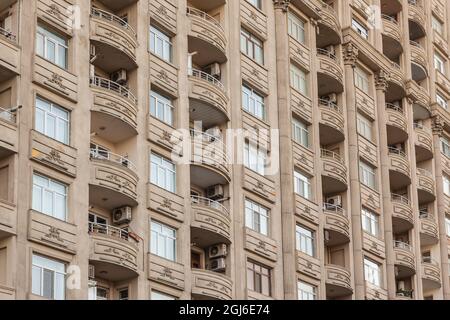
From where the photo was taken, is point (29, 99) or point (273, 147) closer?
point (29, 99)

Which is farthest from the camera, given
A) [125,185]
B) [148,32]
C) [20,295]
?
[148,32]

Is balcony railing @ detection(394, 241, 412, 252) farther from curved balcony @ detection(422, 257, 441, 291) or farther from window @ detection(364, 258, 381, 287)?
window @ detection(364, 258, 381, 287)

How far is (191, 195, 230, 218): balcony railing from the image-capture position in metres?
54.6

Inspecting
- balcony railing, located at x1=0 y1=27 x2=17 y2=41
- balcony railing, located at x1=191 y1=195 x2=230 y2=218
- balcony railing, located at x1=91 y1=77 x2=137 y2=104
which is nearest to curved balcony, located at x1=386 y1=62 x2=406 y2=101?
balcony railing, located at x1=191 y1=195 x2=230 y2=218

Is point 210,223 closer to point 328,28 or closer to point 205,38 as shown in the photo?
point 205,38

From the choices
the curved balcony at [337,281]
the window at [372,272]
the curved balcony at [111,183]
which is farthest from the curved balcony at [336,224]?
the curved balcony at [111,183]

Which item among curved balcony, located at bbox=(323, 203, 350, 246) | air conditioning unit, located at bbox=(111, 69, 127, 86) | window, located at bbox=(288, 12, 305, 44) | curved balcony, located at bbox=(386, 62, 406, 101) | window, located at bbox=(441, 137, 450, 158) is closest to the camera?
air conditioning unit, located at bbox=(111, 69, 127, 86)

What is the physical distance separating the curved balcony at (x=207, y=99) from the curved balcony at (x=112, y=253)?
8.60m

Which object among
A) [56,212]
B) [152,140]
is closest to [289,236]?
[152,140]

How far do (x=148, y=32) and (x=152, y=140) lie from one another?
5.08 meters

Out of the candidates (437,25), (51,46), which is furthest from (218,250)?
(437,25)

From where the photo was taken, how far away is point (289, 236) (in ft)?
193

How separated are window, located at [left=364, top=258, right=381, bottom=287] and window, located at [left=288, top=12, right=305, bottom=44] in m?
12.7
